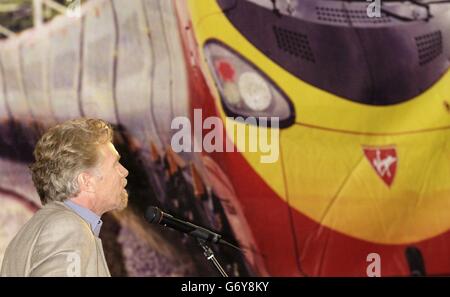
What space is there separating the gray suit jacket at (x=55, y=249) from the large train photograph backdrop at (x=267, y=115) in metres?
1.49

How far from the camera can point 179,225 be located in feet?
5.87

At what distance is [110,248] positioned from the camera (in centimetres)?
325

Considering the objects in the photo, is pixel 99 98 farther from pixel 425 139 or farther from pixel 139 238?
pixel 425 139

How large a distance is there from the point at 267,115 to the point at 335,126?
282mm

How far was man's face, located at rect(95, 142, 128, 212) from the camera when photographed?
1.87m

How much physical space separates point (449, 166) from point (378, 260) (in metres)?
0.48

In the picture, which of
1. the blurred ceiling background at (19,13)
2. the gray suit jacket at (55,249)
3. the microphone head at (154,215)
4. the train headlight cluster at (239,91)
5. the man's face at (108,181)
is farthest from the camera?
the train headlight cluster at (239,91)

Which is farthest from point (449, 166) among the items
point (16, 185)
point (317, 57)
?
point (16, 185)

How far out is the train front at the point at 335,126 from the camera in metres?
3.25
